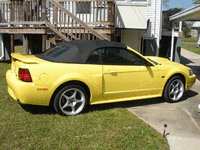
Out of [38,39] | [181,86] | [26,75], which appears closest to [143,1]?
[38,39]

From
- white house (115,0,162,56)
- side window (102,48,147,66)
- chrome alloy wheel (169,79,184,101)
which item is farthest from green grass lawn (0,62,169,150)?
white house (115,0,162,56)

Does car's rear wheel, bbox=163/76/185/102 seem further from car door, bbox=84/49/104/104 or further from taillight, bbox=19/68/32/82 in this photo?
taillight, bbox=19/68/32/82

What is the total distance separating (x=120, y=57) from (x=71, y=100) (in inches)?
56.4

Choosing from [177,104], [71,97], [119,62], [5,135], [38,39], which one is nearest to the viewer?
[5,135]

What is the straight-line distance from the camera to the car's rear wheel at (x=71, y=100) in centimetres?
475

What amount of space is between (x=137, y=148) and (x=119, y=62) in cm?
215

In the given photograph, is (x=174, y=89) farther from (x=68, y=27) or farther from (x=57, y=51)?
(x=68, y=27)

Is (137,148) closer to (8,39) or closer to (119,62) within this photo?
(119,62)

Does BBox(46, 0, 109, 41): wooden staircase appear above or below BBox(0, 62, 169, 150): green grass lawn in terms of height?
above

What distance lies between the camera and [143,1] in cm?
1230

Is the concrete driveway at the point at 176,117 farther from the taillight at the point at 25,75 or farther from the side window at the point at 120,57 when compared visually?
the taillight at the point at 25,75

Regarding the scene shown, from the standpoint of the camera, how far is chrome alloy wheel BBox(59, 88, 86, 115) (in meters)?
4.84

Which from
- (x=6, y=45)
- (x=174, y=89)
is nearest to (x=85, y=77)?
(x=174, y=89)

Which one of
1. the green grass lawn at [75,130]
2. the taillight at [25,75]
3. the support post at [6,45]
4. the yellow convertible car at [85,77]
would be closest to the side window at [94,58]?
the yellow convertible car at [85,77]
